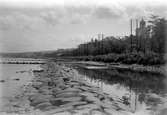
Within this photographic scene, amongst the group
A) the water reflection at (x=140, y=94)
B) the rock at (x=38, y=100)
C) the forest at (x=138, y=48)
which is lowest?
the water reflection at (x=140, y=94)

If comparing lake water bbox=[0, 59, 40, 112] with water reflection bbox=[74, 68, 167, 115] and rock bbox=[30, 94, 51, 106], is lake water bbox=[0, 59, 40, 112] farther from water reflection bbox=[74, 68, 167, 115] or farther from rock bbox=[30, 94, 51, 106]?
water reflection bbox=[74, 68, 167, 115]

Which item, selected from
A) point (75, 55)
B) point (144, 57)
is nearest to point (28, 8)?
point (144, 57)

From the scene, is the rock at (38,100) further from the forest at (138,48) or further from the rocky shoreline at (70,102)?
the forest at (138,48)

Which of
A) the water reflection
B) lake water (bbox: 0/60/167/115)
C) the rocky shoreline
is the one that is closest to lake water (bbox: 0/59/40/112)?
lake water (bbox: 0/60/167/115)

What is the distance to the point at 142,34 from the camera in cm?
2078

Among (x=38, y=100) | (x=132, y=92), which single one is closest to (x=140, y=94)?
(x=132, y=92)

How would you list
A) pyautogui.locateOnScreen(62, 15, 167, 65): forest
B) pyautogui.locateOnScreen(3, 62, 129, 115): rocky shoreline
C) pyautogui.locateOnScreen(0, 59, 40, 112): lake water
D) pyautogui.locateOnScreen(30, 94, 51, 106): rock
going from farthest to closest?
1. pyautogui.locateOnScreen(62, 15, 167, 65): forest
2. pyautogui.locateOnScreen(30, 94, 51, 106): rock
3. pyautogui.locateOnScreen(0, 59, 40, 112): lake water
4. pyautogui.locateOnScreen(3, 62, 129, 115): rocky shoreline

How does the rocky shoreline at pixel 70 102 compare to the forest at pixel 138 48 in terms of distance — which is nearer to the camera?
the rocky shoreline at pixel 70 102

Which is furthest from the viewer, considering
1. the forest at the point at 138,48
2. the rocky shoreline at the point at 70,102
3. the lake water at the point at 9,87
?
the forest at the point at 138,48

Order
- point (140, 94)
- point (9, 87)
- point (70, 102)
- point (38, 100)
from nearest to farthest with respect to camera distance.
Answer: point (70, 102) → point (38, 100) → point (140, 94) → point (9, 87)

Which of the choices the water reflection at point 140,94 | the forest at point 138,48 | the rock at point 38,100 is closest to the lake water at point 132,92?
the water reflection at point 140,94

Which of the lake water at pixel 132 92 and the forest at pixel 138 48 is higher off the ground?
the forest at pixel 138 48

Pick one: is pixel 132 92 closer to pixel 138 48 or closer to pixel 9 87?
pixel 9 87

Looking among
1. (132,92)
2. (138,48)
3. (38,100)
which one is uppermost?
(138,48)
